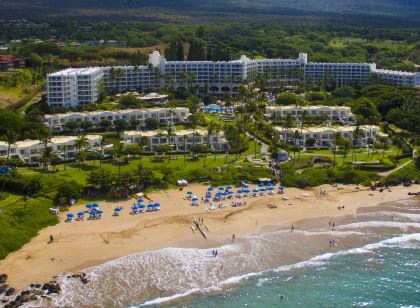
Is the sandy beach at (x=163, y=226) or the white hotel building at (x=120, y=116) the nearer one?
the sandy beach at (x=163, y=226)

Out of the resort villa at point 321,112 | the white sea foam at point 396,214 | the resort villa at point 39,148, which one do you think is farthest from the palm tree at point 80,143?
the white sea foam at point 396,214

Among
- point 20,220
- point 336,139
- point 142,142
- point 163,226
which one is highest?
point 336,139

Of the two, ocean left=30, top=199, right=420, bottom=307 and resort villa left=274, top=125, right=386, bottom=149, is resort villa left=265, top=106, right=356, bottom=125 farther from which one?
ocean left=30, top=199, right=420, bottom=307

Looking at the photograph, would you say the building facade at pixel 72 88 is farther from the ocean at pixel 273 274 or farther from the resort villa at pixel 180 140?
the ocean at pixel 273 274

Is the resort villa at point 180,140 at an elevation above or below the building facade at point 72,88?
below

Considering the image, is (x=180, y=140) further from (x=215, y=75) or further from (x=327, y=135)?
(x=215, y=75)

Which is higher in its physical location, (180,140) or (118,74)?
(118,74)

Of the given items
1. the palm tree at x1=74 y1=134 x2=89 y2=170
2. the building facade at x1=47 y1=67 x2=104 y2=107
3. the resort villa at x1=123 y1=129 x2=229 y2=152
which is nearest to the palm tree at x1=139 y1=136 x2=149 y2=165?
the resort villa at x1=123 y1=129 x2=229 y2=152

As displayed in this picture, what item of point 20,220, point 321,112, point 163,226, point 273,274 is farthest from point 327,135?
point 20,220
